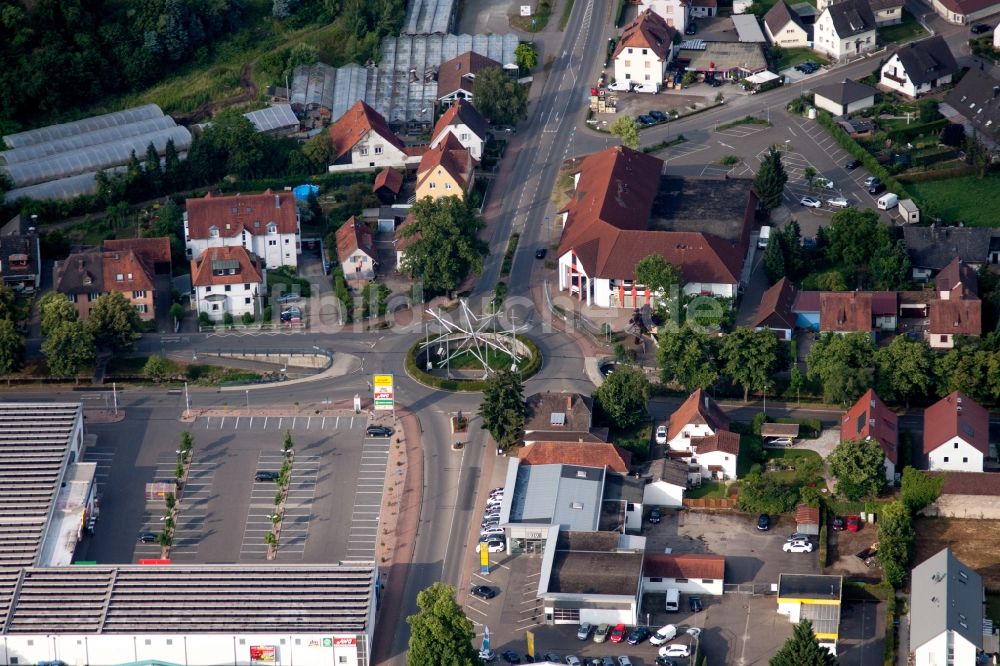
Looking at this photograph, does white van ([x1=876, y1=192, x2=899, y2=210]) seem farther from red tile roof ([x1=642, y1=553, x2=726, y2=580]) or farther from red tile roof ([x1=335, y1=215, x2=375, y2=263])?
red tile roof ([x1=642, y1=553, x2=726, y2=580])

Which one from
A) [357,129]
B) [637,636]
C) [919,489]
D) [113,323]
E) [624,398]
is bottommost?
[113,323]

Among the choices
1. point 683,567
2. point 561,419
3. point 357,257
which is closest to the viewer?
point 683,567

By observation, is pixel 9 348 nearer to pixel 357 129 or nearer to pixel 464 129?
pixel 357 129

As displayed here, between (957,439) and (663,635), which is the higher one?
(957,439)

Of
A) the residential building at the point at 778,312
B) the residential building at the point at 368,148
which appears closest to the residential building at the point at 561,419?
the residential building at the point at 778,312

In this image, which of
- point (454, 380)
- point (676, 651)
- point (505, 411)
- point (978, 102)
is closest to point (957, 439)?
point (676, 651)

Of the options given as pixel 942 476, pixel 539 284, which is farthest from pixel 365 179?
pixel 942 476
